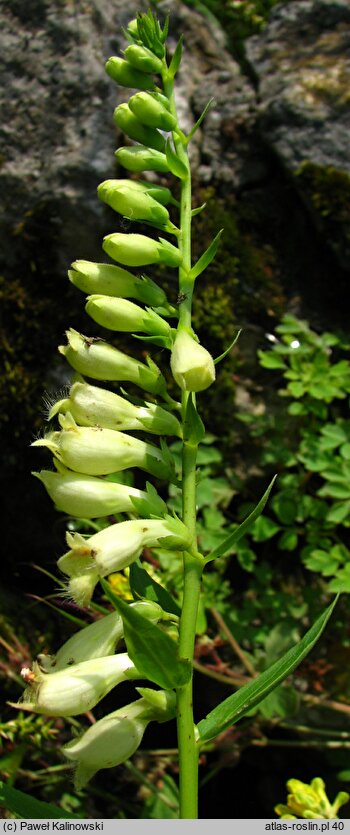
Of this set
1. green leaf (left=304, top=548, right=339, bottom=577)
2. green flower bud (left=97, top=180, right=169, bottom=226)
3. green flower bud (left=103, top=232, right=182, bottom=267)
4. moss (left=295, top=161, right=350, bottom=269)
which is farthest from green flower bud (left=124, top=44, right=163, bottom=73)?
green leaf (left=304, top=548, right=339, bottom=577)

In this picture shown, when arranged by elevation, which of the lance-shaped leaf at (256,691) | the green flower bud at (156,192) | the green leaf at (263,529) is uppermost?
the green flower bud at (156,192)

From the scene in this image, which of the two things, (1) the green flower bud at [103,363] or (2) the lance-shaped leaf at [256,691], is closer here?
(2) the lance-shaped leaf at [256,691]

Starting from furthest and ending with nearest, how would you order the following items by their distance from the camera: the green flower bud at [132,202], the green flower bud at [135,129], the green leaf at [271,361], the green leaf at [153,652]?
the green leaf at [271,361]
the green flower bud at [135,129]
the green flower bud at [132,202]
the green leaf at [153,652]

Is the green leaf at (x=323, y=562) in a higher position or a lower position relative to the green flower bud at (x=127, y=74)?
lower

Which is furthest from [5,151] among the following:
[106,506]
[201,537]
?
[106,506]

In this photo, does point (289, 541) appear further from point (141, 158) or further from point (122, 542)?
point (141, 158)

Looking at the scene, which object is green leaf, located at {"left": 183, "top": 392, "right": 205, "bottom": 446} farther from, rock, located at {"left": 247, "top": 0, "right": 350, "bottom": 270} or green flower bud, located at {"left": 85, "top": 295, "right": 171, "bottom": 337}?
rock, located at {"left": 247, "top": 0, "right": 350, "bottom": 270}

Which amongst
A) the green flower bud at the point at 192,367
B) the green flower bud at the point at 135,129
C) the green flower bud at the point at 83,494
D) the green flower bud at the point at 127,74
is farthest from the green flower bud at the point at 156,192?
the green flower bud at the point at 83,494

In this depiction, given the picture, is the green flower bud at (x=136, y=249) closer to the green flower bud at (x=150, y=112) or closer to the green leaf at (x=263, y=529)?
the green flower bud at (x=150, y=112)

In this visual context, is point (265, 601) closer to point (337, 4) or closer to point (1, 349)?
point (1, 349)
